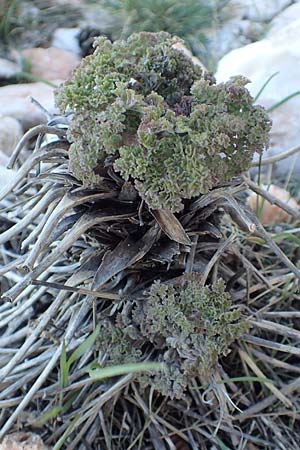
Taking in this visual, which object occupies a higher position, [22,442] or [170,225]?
[170,225]

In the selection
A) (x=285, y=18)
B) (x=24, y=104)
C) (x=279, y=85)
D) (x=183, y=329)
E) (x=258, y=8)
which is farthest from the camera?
(x=258, y=8)

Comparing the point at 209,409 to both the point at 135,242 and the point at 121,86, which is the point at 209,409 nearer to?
the point at 135,242

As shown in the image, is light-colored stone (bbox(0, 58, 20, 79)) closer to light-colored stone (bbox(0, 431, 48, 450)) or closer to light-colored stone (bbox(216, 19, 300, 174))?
light-colored stone (bbox(216, 19, 300, 174))

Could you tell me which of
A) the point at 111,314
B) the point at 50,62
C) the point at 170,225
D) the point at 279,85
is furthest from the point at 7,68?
the point at 170,225

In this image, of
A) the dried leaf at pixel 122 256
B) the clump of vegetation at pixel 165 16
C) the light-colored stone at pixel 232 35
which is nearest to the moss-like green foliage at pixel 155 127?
the dried leaf at pixel 122 256

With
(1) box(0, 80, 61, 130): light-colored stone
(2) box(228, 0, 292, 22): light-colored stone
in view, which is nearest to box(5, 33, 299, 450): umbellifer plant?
(1) box(0, 80, 61, 130): light-colored stone

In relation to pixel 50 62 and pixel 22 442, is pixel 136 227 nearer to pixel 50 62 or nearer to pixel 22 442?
pixel 22 442

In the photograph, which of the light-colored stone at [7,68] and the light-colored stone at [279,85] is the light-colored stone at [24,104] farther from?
the light-colored stone at [279,85]
